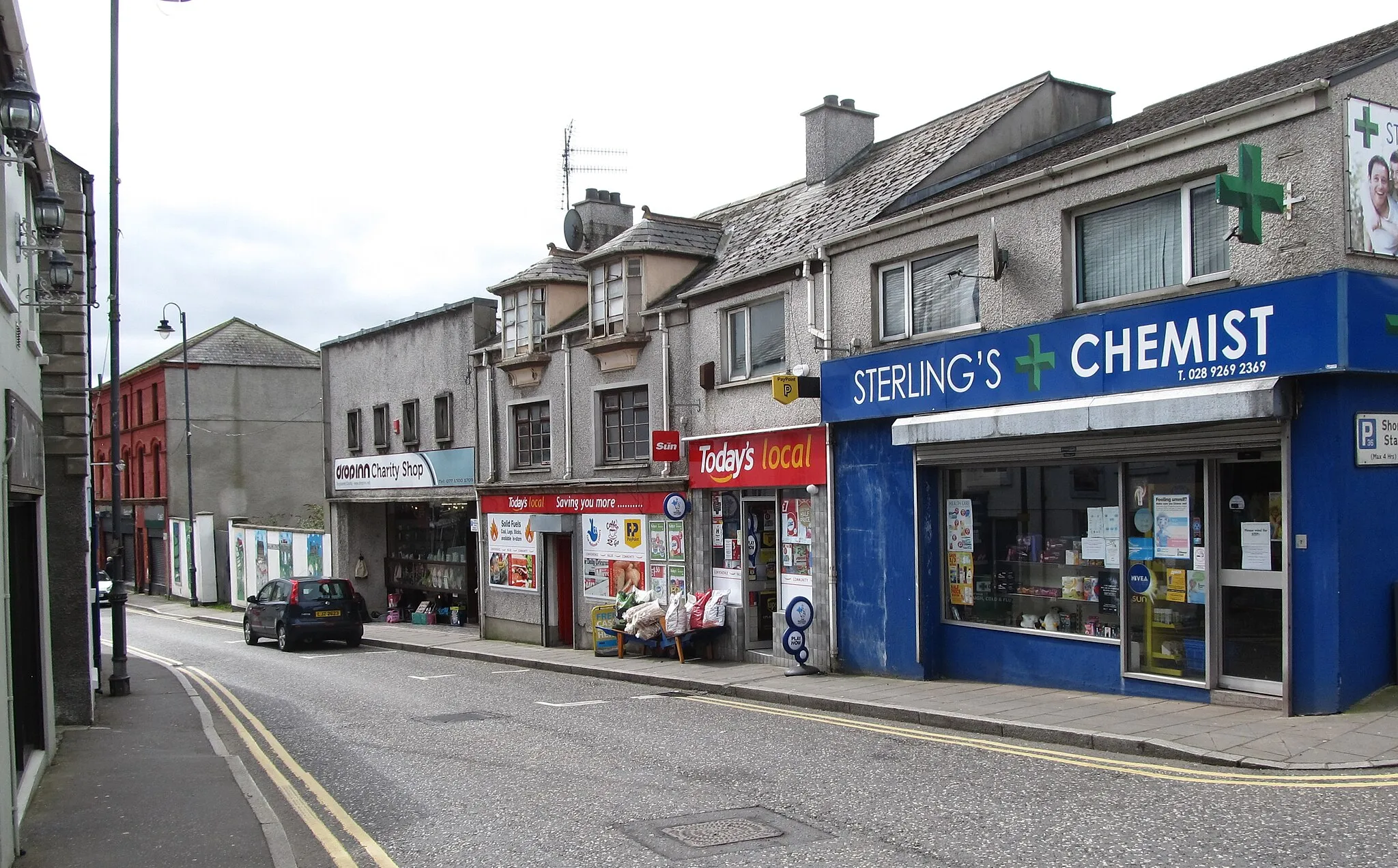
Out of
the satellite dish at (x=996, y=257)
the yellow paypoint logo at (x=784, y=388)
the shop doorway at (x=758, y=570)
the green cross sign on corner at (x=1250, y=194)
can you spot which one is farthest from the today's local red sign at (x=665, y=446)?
the green cross sign on corner at (x=1250, y=194)

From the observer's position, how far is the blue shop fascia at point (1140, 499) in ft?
32.4

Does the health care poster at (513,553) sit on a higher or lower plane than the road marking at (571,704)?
higher

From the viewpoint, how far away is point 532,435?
79.2 ft

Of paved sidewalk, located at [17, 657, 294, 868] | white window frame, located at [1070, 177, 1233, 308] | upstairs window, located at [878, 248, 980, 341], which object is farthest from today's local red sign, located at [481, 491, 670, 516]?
white window frame, located at [1070, 177, 1233, 308]

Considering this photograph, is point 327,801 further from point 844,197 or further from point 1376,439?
point 844,197

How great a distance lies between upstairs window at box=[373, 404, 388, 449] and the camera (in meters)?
30.4

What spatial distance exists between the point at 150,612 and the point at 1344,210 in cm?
4243

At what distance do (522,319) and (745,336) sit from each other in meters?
7.68

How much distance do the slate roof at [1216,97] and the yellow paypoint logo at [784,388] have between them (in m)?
2.81

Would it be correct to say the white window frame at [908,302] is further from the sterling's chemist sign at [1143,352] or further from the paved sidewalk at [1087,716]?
the paved sidewalk at [1087,716]

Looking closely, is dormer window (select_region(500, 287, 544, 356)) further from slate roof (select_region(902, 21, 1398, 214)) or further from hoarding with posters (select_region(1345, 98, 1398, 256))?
hoarding with posters (select_region(1345, 98, 1398, 256))

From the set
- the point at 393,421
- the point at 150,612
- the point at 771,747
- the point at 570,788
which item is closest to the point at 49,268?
the point at 570,788

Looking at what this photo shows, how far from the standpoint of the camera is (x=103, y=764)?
10.7m

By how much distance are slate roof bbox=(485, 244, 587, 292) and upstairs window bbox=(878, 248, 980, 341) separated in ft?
32.1
